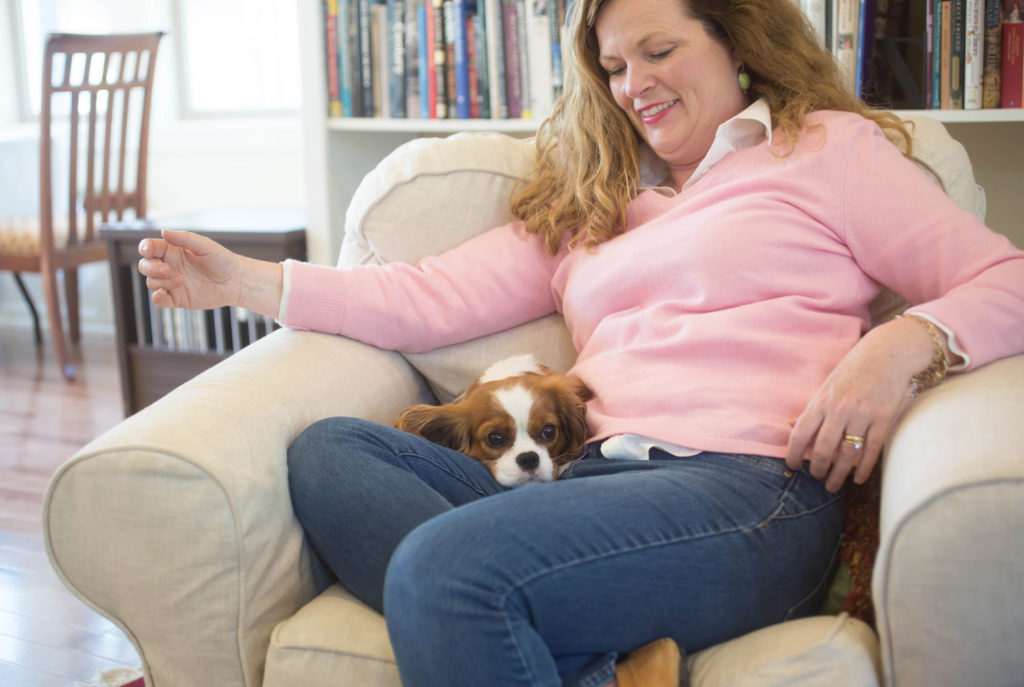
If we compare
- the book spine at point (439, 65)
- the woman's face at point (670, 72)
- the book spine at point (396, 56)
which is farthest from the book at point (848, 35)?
the book spine at point (396, 56)

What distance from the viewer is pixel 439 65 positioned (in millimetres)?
2340

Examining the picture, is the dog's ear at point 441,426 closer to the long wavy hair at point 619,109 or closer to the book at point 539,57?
the long wavy hair at point 619,109

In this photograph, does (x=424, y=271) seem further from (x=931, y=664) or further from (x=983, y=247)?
(x=931, y=664)

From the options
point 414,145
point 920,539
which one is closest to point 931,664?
point 920,539

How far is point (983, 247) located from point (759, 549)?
1.56ft

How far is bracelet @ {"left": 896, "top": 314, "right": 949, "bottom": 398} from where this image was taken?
1.15m

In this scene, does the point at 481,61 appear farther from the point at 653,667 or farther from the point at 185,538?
the point at 653,667

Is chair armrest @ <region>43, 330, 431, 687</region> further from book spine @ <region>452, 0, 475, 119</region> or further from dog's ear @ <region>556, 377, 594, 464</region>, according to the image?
book spine @ <region>452, 0, 475, 119</region>

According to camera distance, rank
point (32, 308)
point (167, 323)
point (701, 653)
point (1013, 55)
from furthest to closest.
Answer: point (32, 308), point (167, 323), point (1013, 55), point (701, 653)

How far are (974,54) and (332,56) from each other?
4.60 ft

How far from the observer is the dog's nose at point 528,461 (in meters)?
1.38

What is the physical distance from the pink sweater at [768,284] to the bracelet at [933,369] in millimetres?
24

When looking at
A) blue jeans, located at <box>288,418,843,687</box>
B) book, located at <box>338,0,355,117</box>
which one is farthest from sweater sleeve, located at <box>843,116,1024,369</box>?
book, located at <box>338,0,355,117</box>

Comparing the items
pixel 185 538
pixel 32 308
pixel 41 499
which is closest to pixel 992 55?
pixel 185 538
